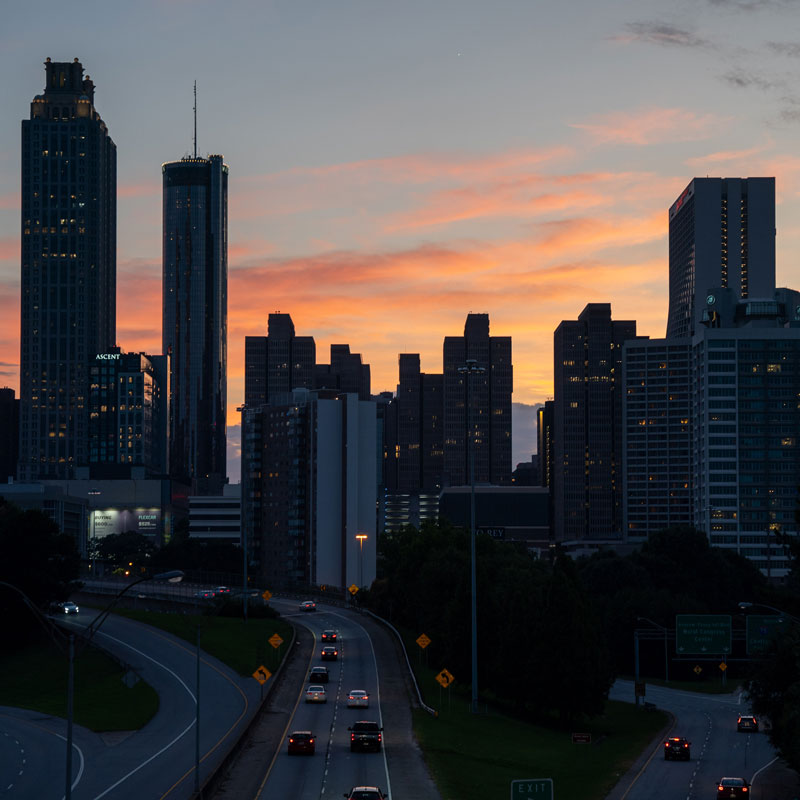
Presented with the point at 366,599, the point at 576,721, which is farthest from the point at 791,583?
the point at 366,599

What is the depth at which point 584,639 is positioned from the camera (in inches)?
3890

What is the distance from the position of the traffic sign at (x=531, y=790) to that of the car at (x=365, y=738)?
33255mm

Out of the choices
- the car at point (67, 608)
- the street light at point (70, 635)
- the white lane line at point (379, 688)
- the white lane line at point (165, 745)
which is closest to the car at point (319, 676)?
the white lane line at point (379, 688)

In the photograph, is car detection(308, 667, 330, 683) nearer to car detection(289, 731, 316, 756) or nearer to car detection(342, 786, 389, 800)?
car detection(289, 731, 316, 756)

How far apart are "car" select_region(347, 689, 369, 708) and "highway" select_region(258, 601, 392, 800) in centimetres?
34

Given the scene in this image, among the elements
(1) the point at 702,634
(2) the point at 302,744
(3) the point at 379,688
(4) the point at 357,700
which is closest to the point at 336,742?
(2) the point at 302,744

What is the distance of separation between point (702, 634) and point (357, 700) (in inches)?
1422

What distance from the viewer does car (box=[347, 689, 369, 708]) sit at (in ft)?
290

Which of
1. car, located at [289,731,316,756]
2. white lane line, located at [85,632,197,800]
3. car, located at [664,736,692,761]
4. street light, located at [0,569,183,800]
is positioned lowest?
car, located at [664,736,692,761]

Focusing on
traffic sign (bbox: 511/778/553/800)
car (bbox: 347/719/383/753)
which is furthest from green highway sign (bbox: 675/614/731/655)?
traffic sign (bbox: 511/778/553/800)

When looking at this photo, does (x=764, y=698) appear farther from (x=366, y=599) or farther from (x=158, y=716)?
(x=366, y=599)

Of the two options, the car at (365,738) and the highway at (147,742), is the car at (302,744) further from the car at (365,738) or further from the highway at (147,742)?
the highway at (147,742)

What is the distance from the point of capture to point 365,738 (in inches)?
2776

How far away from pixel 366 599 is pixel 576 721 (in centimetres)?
7422
